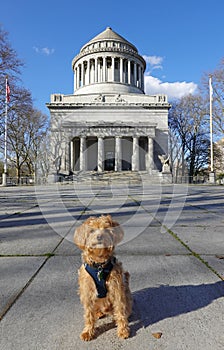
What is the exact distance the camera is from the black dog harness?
168 cm

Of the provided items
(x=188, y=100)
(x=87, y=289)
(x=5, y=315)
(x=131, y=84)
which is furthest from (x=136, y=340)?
(x=131, y=84)

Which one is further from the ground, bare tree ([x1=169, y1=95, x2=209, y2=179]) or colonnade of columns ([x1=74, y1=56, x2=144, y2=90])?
colonnade of columns ([x1=74, y1=56, x2=144, y2=90])

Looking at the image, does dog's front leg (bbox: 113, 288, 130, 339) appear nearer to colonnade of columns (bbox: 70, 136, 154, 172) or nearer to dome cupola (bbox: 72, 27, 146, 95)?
colonnade of columns (bbox: 70, 136, 154, 172)

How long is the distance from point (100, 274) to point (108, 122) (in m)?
39.4

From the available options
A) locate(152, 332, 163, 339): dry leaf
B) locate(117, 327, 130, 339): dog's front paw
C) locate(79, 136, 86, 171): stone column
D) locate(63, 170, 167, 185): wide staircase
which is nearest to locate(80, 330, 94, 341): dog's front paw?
locate(117, 327, 130, 339): dog's front paw

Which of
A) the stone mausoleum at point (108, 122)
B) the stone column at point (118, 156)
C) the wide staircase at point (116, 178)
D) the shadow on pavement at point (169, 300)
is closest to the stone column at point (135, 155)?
the stone mausoleum at point (108, 122)

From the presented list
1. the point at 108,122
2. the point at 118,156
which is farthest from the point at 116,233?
the point at 108,122

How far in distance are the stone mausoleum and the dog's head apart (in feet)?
97.2

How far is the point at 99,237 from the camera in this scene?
1.61 meters

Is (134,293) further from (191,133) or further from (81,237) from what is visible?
(191,133)

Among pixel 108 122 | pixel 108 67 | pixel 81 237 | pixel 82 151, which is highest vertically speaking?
pixel 108 67

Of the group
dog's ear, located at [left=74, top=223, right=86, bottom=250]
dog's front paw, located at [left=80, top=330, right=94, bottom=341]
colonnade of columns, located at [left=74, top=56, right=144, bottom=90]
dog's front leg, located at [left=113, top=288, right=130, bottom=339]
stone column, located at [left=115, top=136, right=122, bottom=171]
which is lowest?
dog's front paw, located at [left=80, top=330, right=94, bottom=341]

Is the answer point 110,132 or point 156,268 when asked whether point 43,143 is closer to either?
point 110,132

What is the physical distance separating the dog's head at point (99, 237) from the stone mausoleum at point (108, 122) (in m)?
29.6
